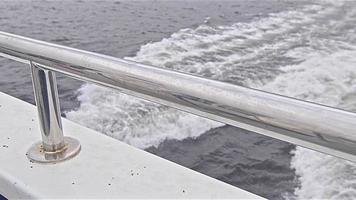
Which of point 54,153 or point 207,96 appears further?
point 54,153

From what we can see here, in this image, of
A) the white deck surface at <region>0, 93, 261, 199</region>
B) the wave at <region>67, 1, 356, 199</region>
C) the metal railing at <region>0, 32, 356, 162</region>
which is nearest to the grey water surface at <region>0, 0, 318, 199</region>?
the wave at <region>67, 1, 356, 199</region>

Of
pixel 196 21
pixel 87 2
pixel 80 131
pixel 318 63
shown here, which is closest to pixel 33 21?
pixel 87 2

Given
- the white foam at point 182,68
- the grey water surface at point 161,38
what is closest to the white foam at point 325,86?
the grey water surface at point 161,38

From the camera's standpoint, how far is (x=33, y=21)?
8.11 meters

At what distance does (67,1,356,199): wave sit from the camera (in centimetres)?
337

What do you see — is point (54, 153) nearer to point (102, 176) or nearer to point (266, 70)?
point (102, 176)

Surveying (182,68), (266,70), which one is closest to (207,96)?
(182,68)

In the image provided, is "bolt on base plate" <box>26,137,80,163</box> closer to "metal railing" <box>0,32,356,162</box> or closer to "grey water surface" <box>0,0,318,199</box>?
"metal railing" <box>0,32,356,162</box>

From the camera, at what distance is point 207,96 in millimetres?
760

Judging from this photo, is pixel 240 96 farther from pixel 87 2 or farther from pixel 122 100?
pixel 87 2

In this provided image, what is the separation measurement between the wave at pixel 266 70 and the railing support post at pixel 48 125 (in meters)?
2.05

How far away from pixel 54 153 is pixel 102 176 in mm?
192

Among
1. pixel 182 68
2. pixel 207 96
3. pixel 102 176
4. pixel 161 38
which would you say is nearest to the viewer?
pixel 207 96

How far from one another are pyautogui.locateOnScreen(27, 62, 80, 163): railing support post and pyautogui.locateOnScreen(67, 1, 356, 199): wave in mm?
2048
